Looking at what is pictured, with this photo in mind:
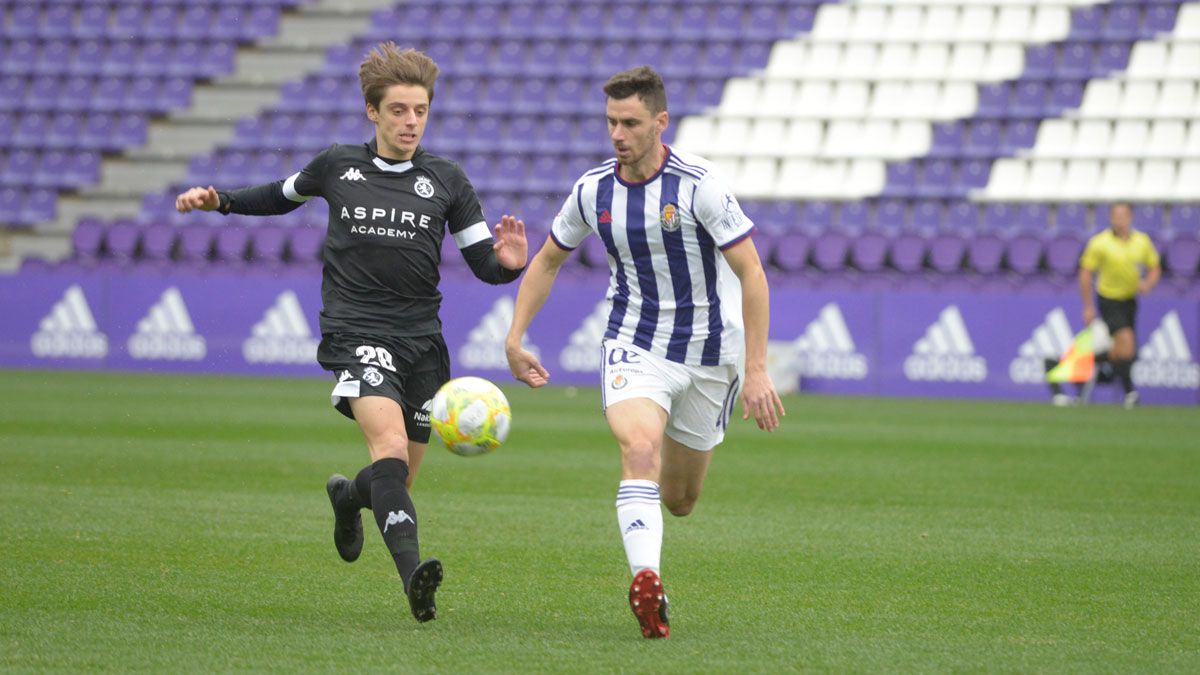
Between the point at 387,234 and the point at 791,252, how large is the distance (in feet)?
56.2

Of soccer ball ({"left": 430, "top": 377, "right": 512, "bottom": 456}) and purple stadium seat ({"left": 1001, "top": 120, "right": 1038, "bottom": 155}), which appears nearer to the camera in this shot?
soccer ball ({"left": 430, "top": 377, "right": 512, "bottom": 456})

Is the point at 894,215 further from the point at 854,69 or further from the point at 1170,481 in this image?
the point at 1170,481

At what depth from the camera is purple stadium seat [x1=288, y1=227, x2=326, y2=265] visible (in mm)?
25391

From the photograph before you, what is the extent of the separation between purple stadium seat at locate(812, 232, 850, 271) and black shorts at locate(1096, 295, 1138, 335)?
4470 mm

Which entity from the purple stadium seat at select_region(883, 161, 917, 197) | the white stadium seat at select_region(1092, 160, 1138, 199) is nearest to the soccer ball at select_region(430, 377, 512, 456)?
the purple stadium seat at select_region(883, 161, 917, 197)

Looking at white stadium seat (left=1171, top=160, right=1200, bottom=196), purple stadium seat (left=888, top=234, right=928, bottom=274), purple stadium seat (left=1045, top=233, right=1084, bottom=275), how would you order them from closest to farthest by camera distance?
1. purple stadium seat (left=1045, top=233, right=1084, bottom=275)
2. purple stadium seat (left=888, top=234, right=928, bottom=274)
3. white stadium seat (left=1171, top=160, right=1200, bottom=196)

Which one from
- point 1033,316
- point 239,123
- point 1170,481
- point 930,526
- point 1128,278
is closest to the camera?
point 930,526

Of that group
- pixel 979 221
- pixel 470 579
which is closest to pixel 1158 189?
pixel 979 221

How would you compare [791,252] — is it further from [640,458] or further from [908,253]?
[640,458]

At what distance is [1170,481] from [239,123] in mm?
20426

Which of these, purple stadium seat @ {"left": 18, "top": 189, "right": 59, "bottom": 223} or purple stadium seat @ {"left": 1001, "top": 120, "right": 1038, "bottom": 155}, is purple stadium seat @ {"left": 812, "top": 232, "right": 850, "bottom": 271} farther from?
purple stadium seat @ {"left": 18, "top": 189, "right": 59, "bottom": 223}

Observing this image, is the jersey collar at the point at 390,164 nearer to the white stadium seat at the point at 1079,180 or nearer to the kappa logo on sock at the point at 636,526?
the kappa logo on sock at the point at 636,526

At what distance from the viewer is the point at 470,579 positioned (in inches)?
280

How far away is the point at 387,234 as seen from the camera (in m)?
6.53
